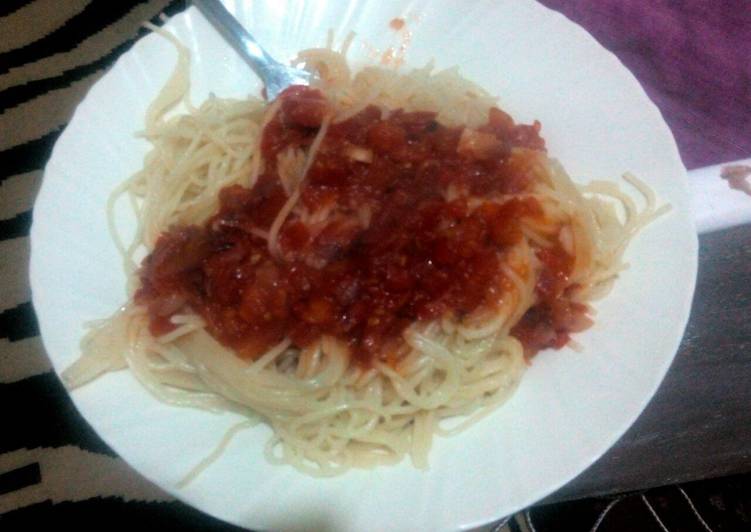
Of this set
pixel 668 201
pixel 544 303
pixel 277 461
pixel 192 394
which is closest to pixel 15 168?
pixel 192 394

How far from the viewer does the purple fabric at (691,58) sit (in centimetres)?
243

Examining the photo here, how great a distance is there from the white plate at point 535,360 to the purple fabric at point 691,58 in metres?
0.36

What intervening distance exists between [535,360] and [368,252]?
61 cm

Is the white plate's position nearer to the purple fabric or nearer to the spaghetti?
the spaghetti

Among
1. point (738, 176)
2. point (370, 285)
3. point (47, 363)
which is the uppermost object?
point (370, 285)

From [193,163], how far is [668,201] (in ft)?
5.44

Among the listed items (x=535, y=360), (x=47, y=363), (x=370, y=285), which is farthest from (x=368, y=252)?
(x=47, y=363)

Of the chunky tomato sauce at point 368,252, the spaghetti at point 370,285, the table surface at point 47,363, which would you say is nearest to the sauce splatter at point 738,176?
the table surface at point 47,363

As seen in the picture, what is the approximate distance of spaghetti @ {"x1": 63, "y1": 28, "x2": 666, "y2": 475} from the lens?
199cm

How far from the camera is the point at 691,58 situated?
2.52 m

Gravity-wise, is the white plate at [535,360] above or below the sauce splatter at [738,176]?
above

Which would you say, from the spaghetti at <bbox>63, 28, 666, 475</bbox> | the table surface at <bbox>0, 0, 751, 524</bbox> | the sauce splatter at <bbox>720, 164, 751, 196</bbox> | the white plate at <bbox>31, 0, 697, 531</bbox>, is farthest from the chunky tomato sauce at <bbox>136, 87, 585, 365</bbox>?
the table surface at <bbox>0, 0, 751, 524</bbox>

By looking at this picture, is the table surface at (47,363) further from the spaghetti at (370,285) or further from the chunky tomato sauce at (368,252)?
the chunky tomato sauce at (368,252)

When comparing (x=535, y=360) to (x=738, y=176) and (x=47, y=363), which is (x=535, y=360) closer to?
(x=738, y=176)
